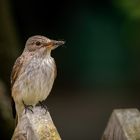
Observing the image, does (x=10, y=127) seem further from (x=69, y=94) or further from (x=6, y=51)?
(x=69, y=94)

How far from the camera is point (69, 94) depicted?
11352mm

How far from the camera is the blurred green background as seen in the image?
9.73m

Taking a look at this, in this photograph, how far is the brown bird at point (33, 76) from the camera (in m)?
6.57

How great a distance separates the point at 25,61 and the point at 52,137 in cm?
257

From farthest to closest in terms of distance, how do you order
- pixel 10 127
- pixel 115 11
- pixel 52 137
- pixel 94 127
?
pixel 94 127 → pixel 115 11 → pixel 10 127 → pixel 52 137

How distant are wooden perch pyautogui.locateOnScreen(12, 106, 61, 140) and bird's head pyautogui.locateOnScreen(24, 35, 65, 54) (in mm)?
1629

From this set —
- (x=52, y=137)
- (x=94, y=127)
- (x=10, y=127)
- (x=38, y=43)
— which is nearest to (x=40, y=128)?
(x=52, y=137)

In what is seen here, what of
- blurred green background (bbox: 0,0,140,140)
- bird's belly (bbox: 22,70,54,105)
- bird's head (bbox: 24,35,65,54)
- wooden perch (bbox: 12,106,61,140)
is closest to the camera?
wooden perch (bbox: 12,106,61,140)

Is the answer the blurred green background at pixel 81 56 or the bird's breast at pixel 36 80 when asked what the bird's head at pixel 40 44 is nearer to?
the bird's breast at pixel 36 80

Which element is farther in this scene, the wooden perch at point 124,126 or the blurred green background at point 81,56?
the blurred green background at point 81,56

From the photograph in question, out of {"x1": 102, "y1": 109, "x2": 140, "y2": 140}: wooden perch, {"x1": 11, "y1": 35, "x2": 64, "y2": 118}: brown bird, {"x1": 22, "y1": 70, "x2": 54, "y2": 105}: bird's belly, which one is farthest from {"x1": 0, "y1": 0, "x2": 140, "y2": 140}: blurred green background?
{"x1": 102, "y1": 109, "x2": 140, "y2": 140}: wooden perch

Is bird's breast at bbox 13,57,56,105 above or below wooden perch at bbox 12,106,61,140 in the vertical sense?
below

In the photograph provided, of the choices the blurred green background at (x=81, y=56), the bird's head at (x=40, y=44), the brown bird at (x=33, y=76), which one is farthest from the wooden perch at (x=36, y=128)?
the blurred green background at (x=81, y=56)

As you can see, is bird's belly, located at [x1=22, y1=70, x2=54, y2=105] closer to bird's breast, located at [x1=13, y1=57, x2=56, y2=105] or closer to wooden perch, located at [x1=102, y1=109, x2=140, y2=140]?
bird's breast, located at [x1=13, y1=57, x2=56, y2=105]
